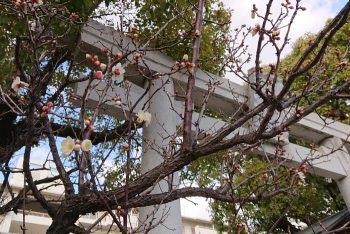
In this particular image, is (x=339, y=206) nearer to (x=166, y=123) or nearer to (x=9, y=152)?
(x=166, y=123)

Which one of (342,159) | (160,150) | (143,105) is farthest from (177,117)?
(342,159)

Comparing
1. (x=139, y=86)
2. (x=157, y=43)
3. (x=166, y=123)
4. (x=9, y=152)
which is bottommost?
(x=9, y=152)

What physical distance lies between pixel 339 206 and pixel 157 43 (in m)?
7.08

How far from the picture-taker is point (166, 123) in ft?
11.9

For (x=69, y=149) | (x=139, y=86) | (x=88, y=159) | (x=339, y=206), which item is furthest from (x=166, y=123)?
(x=339, y=206)

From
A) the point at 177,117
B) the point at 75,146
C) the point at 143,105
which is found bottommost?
the point at 75,146

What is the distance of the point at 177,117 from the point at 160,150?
26.6 inches

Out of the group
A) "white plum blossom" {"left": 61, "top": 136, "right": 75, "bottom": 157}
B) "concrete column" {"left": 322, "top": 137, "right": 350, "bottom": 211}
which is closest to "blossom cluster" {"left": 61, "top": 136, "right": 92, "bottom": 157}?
"white plum blossom" {"left": 61, "top": 136, "right": 75, "bottom": 157}

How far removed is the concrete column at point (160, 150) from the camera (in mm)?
3006

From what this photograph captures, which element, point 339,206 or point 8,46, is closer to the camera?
point 8,46

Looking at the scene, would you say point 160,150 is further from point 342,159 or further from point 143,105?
point 342,159

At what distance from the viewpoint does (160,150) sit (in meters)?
3.36

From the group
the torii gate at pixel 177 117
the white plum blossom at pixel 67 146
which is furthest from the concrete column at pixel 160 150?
the white plum blossom at pixel 67 146

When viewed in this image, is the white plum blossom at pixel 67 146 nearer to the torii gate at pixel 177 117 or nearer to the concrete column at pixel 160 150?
the concrete column at pixel 160 150
